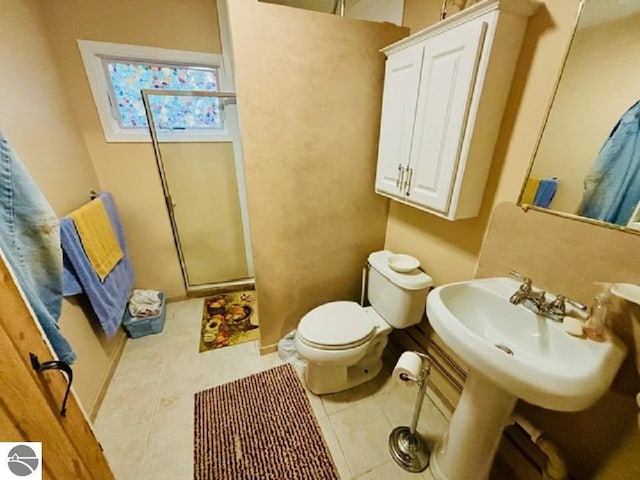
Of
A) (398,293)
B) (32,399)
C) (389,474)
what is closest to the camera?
(32,399)

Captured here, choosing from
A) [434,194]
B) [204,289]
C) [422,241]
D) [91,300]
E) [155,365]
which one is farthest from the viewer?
[204,289]

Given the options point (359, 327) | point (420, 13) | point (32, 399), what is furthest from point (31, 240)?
point (420, 13)

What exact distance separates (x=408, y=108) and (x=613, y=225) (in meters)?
0.87

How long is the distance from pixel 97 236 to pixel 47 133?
1.90 feet

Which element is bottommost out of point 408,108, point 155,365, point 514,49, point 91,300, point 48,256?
point 155,365

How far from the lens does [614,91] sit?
29.5 inches

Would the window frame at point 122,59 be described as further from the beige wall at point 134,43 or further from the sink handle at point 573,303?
the sink handle at point 573,303

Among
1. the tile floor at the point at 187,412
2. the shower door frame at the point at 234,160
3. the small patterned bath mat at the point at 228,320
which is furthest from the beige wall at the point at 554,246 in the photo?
the small patterned bath mat at the point at 228,320

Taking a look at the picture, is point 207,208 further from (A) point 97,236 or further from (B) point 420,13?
(B) point 420,13

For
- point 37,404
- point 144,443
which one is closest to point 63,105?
point 37,404

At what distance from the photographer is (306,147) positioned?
4.78 ft

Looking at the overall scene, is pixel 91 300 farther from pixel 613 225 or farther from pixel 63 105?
pixel 613 225

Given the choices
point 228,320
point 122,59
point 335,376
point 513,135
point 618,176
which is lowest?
point 228,320

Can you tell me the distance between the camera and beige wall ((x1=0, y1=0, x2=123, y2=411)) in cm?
116
